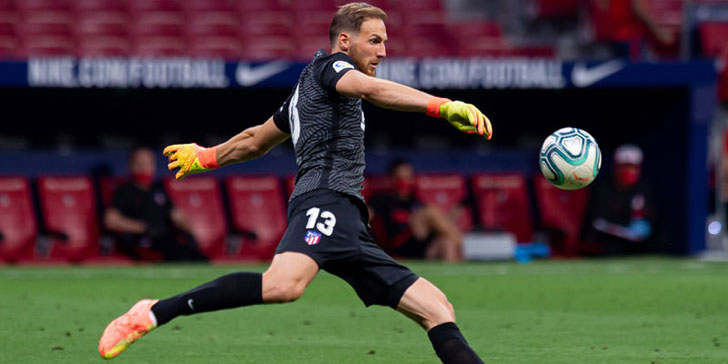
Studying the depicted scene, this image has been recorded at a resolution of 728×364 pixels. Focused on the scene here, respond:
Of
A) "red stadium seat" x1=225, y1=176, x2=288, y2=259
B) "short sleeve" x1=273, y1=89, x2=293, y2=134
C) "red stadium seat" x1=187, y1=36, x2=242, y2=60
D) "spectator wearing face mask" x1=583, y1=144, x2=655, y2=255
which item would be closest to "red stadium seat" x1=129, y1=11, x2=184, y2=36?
"red stadium seat" x1=187, y1=36, x2=242, y2=60

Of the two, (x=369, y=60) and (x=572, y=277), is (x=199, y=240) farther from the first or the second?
(x=369, y=60)

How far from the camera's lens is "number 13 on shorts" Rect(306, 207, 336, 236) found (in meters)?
5.09

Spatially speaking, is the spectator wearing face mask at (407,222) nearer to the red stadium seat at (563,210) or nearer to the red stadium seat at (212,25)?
the red stadium seat at (563,210)

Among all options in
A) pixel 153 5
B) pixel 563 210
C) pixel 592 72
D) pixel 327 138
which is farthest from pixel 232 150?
pixel 153 5

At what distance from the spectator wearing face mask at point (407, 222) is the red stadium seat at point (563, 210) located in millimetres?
1639

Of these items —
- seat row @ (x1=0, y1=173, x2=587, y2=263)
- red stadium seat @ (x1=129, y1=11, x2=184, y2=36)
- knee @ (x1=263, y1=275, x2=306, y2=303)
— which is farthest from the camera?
red stadium seat @ (x1=129, y1=11, x2=184, y2=36)

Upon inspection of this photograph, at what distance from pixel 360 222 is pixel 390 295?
0.37 m

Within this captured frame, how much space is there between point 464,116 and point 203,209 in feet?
35.9

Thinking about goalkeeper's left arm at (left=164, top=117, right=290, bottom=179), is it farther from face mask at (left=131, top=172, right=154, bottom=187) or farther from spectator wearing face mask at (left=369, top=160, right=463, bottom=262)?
spectator wearing face mask at (left=369, top=160, right=463, bottom=262)

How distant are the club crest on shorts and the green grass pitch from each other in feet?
5.52

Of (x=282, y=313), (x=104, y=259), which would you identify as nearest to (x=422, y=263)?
(x=104, y=259)

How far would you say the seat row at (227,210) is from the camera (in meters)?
14.7

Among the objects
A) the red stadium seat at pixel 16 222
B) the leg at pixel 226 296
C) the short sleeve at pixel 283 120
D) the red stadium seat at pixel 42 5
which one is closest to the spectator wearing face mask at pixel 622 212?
the red stadium seat at pixel 16 222

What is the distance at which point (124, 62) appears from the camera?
1391 centimetres
